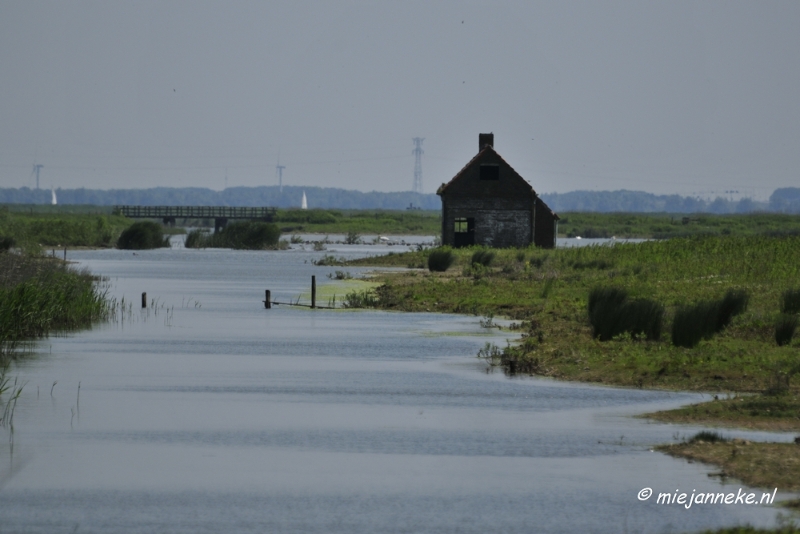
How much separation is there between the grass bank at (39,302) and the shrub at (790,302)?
19.9m

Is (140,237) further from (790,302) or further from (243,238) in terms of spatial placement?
(790,302)

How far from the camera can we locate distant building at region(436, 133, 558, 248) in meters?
77.2

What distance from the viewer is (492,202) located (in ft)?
253

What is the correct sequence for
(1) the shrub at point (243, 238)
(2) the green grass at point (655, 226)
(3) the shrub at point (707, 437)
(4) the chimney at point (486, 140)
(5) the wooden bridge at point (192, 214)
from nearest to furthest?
(3) the shrub at point (707, 437)
(4) the chimney at point (486, 140)
(1) the shrub at point (243, 238)
(5) the wooden bridge at point (192, 214)
(2) the green grass at point (655, 226)

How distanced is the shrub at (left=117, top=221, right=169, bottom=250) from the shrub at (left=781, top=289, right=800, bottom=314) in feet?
272

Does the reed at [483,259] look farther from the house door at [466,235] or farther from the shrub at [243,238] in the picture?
the shrub at [243,238]

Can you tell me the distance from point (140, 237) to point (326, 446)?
92.9m

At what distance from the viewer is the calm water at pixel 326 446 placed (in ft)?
47.7

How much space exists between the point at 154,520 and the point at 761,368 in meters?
14.3

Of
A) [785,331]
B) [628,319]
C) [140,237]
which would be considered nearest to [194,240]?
[140,237]

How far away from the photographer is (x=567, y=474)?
16.8 metres

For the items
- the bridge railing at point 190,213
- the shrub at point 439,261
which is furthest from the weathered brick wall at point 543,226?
the bridge railing at point 190,213

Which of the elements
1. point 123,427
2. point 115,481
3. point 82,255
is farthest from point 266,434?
point 82,255

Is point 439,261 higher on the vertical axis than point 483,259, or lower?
lower
